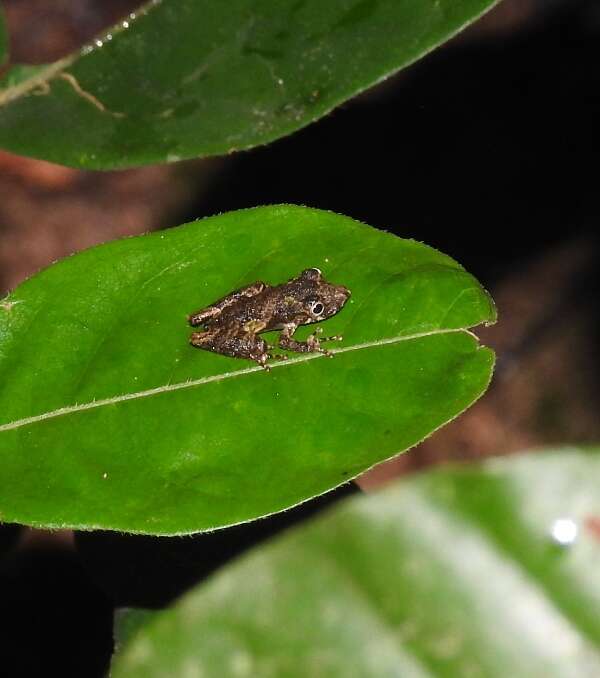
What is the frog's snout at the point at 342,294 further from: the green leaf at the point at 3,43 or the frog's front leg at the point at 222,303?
the green leaf at the point at 3,43

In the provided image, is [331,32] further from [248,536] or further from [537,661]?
[537,661]

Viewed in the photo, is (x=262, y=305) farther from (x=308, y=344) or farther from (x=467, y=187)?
(x=467, y=187)

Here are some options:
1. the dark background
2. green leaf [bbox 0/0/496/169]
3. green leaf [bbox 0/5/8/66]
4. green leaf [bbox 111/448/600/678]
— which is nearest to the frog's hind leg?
green leaf [bbox 0/0/496/169]

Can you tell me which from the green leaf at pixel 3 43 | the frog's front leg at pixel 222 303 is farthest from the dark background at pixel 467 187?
the frog's front leg at pixel 222 303

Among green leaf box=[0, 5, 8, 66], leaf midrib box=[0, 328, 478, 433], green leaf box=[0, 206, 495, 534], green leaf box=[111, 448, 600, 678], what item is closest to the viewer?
green leaf box=[111, 448, 600, 678]

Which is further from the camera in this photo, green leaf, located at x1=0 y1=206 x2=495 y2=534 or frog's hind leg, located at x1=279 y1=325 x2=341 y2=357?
frog's hind leg, located at x1=279 y1=325 x2=341 y2=357

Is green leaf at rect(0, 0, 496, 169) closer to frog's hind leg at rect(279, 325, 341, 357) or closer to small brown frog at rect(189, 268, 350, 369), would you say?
small brown frog at rect(189, 268, 350, 369)

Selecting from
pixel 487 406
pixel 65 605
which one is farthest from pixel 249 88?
pixel 487 406

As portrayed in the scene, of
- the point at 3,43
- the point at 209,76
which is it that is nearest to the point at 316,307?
the point at 209,76
